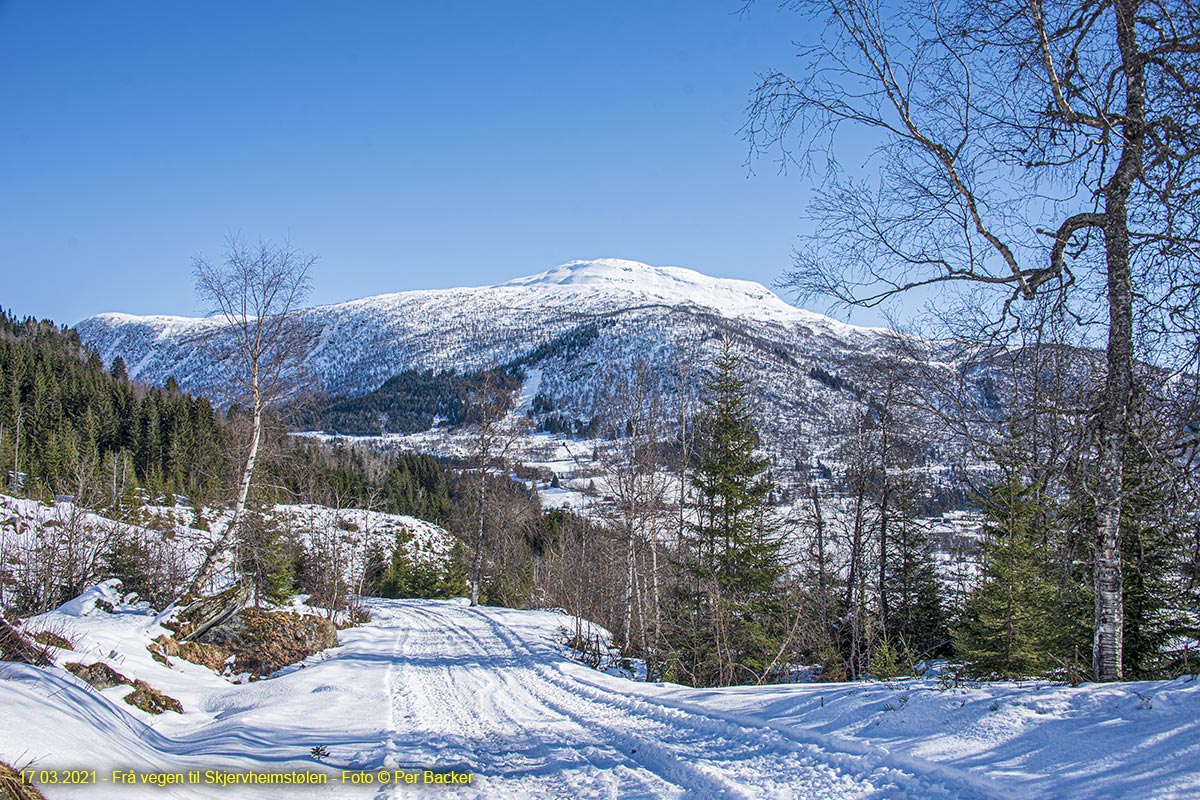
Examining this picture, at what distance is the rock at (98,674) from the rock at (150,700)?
0.67 ft

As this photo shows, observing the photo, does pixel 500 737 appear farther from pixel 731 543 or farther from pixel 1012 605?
pixel 1012 605

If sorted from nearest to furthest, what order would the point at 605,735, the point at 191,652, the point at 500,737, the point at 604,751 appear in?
1. the point at 604,751
2. the point at 605,735
3. the point at 500,737
4. the point at 191,652

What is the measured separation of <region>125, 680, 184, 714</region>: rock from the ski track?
9.56 feet

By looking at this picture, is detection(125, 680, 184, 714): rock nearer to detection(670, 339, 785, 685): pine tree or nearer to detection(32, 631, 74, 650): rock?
detection(32, 631, 74, 650): rock

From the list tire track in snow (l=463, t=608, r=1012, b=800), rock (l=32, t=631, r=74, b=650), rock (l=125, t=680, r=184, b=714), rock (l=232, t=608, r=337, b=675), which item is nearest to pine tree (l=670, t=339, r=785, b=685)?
tire track in snow (l=463, t=608, r=1012, b=800)

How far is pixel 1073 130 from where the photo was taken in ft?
16.3

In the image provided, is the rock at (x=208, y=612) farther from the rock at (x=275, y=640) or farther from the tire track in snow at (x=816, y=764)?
the tire track in snow at (x=816, y=764)

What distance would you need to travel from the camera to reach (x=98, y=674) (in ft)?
25.6

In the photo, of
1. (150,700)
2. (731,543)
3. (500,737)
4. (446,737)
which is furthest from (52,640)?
(731,543)

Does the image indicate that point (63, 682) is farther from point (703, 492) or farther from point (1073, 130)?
point (703, 492)

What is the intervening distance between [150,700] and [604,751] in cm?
643

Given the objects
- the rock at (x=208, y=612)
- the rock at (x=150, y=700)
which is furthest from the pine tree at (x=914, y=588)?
the rock at (x=150, y=700)

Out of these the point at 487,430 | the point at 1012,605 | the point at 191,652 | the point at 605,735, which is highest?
the point at 487,430

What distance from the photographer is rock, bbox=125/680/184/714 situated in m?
7.96
